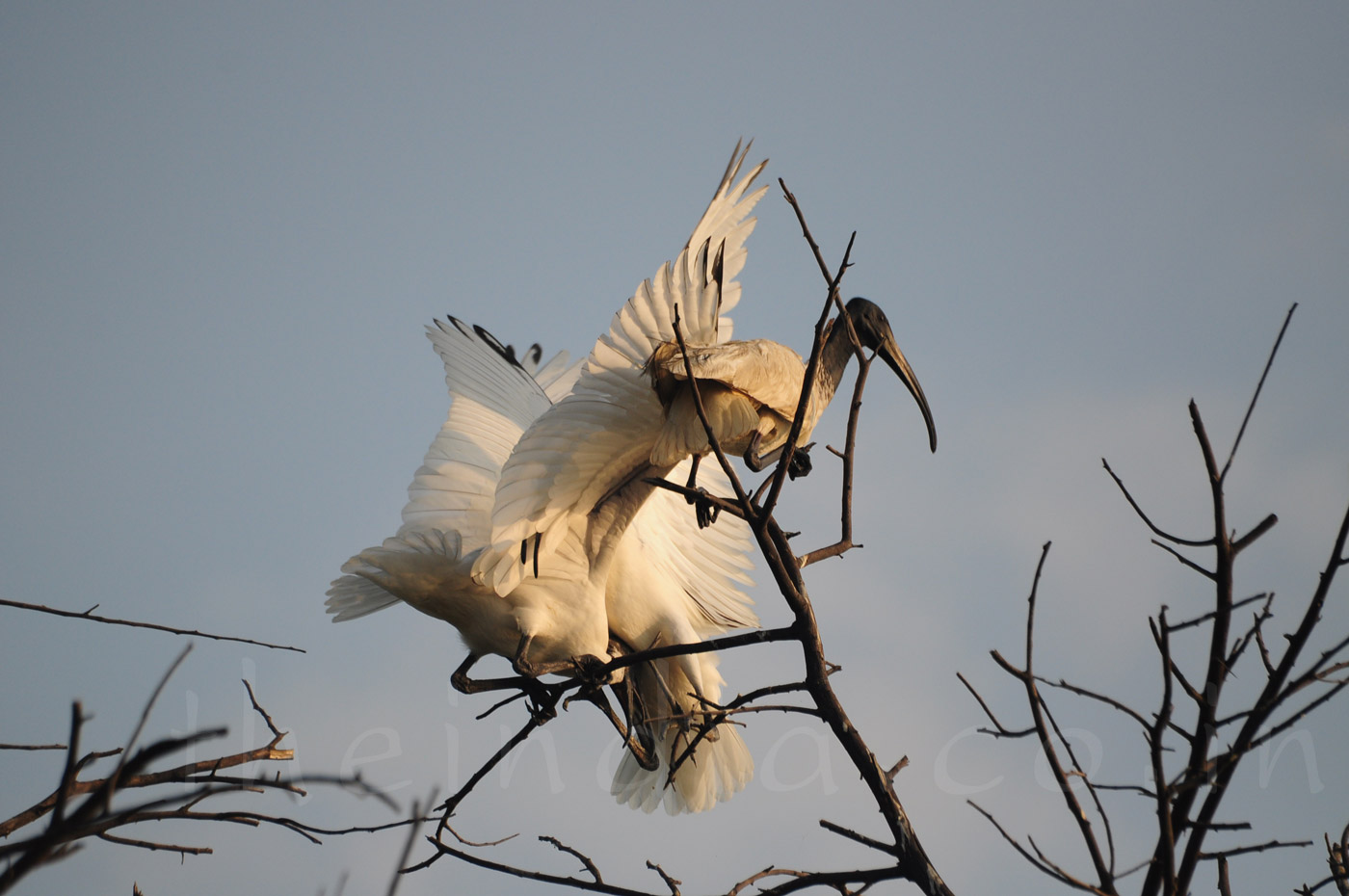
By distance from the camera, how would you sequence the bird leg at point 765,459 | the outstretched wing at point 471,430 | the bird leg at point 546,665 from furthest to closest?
the outstretched wing at point 471,430, the bird leg at point 546,665, the bird leg at point 765,459

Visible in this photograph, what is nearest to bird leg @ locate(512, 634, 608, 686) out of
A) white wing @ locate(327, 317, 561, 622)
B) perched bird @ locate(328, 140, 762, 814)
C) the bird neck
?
perched bird @ locate(328, 140, 762, 814)

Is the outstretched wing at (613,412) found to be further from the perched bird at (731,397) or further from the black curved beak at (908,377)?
the black curved beak at (908,377)

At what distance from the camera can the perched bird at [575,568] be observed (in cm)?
522

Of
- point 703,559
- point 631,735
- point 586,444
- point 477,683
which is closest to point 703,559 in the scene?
point 703,559

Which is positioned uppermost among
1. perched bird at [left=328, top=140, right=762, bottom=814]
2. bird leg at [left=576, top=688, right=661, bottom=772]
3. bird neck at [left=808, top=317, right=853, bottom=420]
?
bird neck at [left=808, top=317, right=853, bottom=420]

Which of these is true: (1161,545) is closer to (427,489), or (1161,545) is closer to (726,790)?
(427,489)

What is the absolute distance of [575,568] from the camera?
5.77 m

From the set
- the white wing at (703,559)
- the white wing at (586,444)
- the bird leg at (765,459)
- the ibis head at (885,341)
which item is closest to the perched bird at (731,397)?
the bird leg at (765,459)

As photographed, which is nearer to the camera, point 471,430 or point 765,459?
point 765,459

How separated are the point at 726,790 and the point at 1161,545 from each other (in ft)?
15.5

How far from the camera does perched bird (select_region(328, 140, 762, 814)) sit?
5.22 metres

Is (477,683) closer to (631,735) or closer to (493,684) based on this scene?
(493,684)

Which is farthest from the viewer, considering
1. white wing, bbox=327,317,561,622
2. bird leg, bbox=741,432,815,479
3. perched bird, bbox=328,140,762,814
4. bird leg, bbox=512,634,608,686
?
bird leg, bbox=512,634,608,686

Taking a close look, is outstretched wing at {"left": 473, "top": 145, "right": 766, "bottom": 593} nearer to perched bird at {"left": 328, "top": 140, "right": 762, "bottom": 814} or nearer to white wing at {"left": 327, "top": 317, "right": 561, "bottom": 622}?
perched bird at {"left": 328, "top": 140, "right": 762, "bottom": 814}
